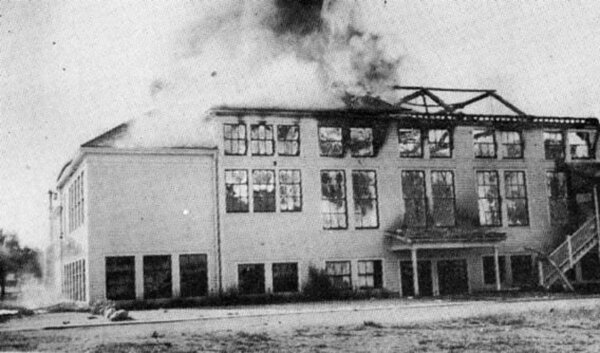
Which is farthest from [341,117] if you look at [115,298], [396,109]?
[115,298]

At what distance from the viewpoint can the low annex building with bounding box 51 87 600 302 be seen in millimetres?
28266

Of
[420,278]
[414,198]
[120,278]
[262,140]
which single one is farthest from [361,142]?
[120,278]

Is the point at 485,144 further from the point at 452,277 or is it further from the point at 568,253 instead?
the point at 452,277

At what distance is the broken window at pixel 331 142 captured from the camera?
3133 cm

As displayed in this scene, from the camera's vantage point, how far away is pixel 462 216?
3269cm

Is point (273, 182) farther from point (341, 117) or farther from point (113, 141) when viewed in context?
point (113, 141)

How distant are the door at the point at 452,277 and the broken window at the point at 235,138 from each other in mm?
10231

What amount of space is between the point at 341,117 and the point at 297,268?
22.4 ft

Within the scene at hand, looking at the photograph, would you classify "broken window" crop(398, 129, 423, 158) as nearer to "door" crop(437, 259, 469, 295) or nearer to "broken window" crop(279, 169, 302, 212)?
"door" crop(437, 259, 469, 295)

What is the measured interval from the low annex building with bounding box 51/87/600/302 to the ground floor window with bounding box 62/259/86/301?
14cm

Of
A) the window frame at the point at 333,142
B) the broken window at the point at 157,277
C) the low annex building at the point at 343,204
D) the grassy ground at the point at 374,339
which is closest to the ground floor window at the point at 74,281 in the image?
the low annex building at the point at 343,204

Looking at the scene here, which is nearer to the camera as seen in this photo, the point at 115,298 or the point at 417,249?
the point at 115,298

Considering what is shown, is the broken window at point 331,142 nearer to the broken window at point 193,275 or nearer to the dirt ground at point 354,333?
the broken window at point 193,275

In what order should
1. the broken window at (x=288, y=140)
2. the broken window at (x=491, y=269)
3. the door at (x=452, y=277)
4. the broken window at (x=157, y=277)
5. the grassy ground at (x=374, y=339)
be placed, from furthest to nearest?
the broken window at (x=491, y=269), the door at (x=452, y=277), the broken window at (x=288, y=140), the broken window at (x=157, y=277), the grassy ground at (x=374, y=339)
